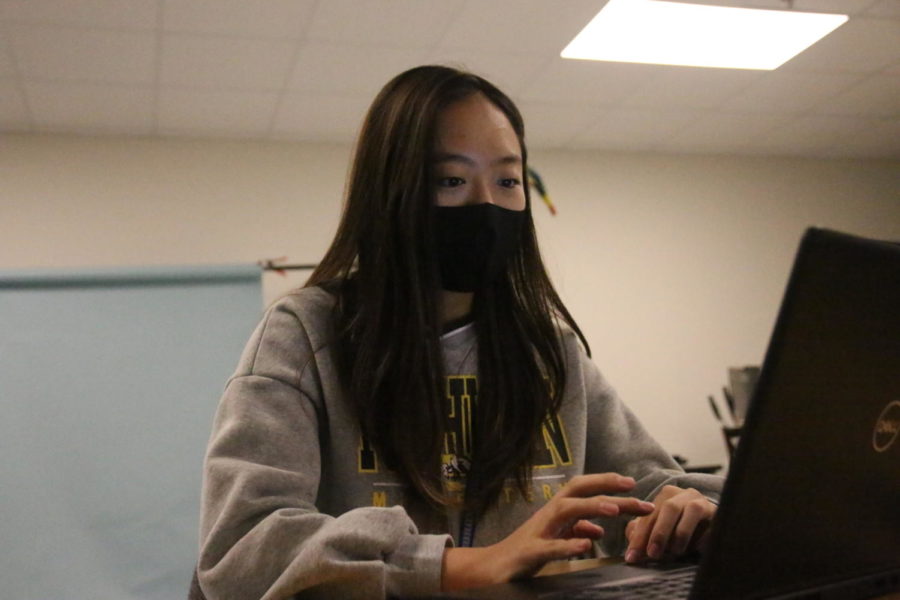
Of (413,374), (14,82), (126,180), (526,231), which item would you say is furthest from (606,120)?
(413,374)

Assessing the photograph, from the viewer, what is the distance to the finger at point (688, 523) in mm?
855

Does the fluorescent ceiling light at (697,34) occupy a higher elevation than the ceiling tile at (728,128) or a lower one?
higher

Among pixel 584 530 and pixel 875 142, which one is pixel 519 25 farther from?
pixel 875 142

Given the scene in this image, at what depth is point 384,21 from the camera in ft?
9.90

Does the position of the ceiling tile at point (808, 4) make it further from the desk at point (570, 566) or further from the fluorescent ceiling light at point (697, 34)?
the desk at point (570, 566)

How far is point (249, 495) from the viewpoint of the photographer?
31.2 inches

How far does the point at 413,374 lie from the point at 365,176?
29 cm

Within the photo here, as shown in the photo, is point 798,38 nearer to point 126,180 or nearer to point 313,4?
point 313,4

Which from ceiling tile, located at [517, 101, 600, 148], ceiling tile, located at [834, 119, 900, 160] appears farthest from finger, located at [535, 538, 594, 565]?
ceiling tile, located at [834, 119, 900, 160]

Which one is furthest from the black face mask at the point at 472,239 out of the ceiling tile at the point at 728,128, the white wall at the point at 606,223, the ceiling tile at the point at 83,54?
the ceiling tile at the point at 728,128

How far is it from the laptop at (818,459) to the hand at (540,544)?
2 centimetres

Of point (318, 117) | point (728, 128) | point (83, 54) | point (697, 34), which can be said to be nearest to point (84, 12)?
point (83, 54)

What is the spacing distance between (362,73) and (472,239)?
2.49m

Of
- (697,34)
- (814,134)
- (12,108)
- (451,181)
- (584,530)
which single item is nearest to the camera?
(584,530)
